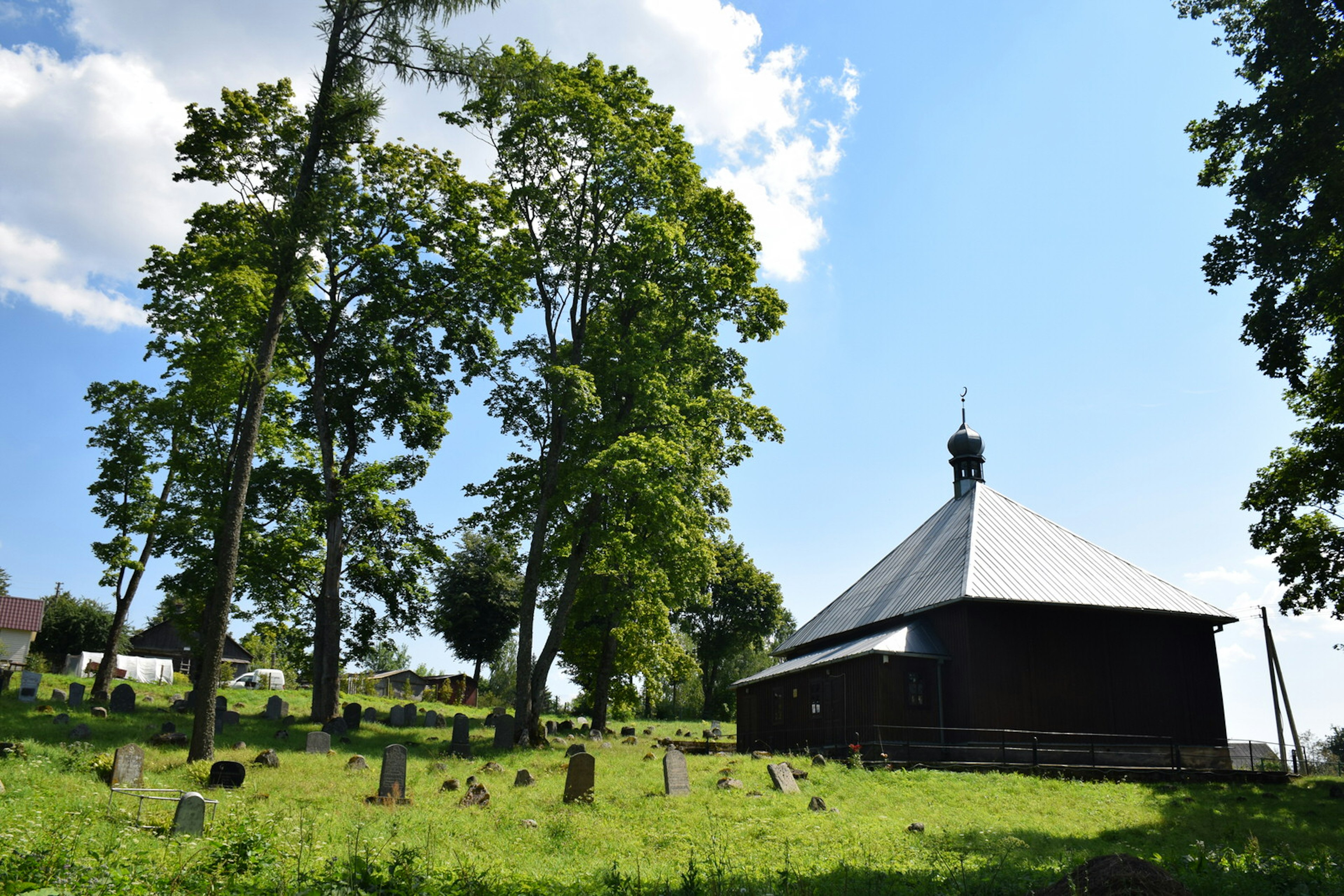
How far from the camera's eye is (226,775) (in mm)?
14359

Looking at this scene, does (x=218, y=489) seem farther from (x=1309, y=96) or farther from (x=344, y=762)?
(x=1309, y=96)

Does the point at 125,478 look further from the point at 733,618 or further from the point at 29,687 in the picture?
the point at 733,618

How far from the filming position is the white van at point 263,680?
46844 mm


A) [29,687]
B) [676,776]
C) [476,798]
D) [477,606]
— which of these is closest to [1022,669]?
[676,776]

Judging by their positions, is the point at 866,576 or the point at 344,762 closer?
the point at 344,762

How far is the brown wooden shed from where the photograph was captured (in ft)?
75.2

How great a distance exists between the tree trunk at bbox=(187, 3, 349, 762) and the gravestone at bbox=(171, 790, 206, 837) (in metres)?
7.42

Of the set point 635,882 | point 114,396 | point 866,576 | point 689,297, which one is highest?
point 689,297

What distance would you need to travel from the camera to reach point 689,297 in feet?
83.3

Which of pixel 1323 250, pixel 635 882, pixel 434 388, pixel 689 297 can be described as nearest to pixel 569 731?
pixel 434 388

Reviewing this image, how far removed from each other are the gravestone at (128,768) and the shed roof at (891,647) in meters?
16.4

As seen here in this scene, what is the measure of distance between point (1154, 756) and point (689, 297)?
17.2 meters

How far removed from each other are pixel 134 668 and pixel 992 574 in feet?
129

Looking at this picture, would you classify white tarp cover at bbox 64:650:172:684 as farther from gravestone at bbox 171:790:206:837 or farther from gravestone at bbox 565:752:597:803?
gravestone at bbox 171:790:206:837
